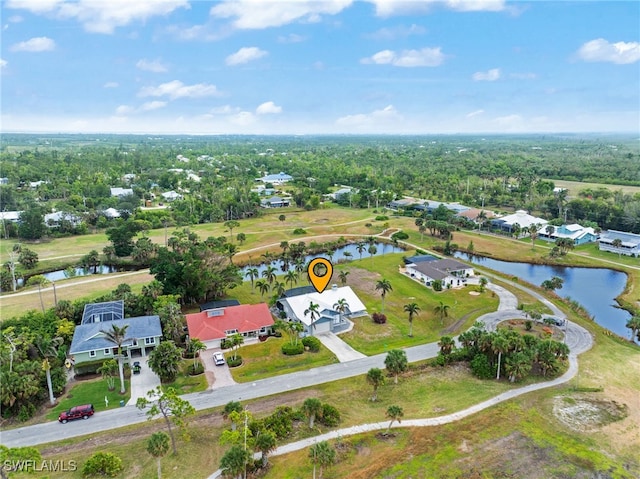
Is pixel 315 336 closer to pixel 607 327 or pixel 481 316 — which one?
pixel 481 316

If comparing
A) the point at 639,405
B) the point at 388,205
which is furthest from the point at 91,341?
the point at 388,205

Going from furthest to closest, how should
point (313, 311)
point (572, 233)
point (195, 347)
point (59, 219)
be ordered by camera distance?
point (59, 219), point (572, 233), point (313, 311), point (195, 347)

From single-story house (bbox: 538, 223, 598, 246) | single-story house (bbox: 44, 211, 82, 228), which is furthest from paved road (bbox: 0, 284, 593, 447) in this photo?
single-story house (bbox: 44, 211, 82, 228)

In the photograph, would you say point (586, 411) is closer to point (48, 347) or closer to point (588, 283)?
point (588, 283)

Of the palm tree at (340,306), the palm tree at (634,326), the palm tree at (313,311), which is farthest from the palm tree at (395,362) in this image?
the palm tree at (634,326)

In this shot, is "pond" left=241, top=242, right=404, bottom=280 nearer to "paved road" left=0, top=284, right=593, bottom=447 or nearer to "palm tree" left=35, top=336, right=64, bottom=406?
"paved road" left=0, top=284, right=593, bottom=447

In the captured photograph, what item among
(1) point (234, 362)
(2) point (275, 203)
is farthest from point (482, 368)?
(2) point (275, 203)
